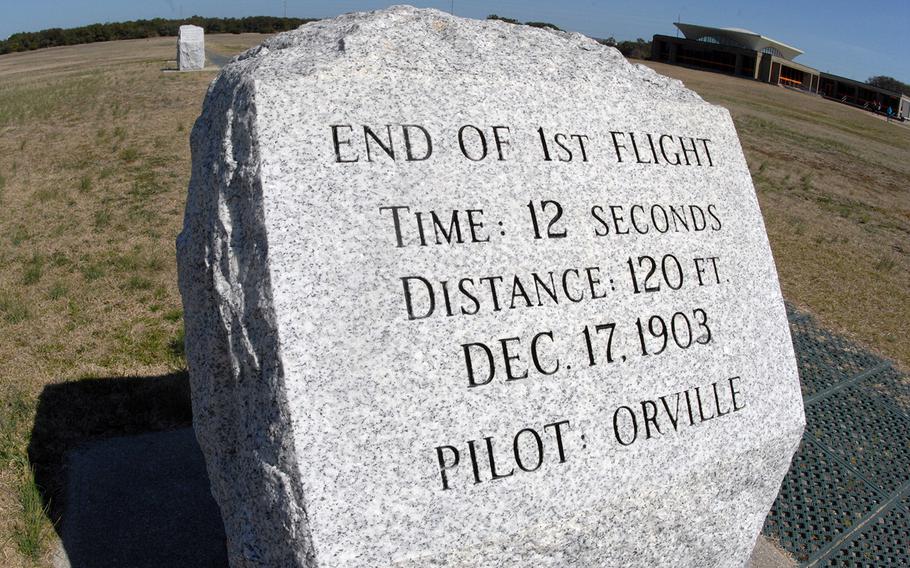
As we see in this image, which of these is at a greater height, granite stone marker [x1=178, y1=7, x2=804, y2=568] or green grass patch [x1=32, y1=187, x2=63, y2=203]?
granite stone marker [x1=178, y1=7, x2=804, y2=568]

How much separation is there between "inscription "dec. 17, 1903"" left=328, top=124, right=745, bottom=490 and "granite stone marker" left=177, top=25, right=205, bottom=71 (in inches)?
732

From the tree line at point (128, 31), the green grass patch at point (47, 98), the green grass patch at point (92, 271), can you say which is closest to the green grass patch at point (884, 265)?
the green grass patch at point (92, 271)

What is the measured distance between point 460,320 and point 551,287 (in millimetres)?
408

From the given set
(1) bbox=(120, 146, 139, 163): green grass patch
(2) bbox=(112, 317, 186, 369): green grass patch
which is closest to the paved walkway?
(2) bbox=(112, 317, 186, 369): green grass patch

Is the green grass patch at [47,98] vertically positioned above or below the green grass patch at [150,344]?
above

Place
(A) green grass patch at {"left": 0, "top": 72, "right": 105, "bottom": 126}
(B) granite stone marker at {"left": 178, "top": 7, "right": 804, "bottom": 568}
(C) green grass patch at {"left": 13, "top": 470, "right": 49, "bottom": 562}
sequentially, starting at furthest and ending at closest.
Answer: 1. (A) green grass patch at {"left": 0, "top": 72, "right": 105, "bottom": 126}
2. (C) green grass patch at {"left": 13, "top": 470, "right": 49, "bottom": 562}
3. (B) granite stone marker at {"left": 178, "top": 7, "right": 804, "bottom": 568}

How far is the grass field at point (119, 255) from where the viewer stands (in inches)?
172

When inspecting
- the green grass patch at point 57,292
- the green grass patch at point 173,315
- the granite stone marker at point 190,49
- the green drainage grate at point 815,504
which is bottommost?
the green drainage grate at point 815,504

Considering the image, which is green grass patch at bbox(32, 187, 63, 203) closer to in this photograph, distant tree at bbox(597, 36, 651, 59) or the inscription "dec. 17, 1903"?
the inscription "dec. 17, 1903"

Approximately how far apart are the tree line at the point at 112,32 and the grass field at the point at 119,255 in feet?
81.1

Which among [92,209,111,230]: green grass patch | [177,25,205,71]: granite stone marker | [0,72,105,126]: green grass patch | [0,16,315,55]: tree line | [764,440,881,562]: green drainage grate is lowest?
[764,440,881,562]: green drainage grate

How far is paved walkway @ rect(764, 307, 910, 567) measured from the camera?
12.8ft

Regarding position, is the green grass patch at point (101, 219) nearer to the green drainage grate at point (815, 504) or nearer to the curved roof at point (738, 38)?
the green drainage grate at point (815, 504)

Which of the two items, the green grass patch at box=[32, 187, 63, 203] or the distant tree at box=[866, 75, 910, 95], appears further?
the distant tree at box=[866, 75, 910, 95]
